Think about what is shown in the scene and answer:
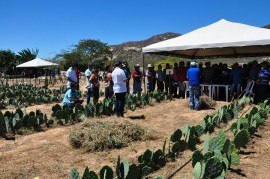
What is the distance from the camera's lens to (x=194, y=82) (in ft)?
31.4

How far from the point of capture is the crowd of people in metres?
8.11

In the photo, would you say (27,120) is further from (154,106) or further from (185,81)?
(185,81)

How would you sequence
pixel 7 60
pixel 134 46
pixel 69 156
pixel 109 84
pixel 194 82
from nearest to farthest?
pixel 69 156, pixel 194 82, pixel 109 84, pixel 7 60, pixel 134 46

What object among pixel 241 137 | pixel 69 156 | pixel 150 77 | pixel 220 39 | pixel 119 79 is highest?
pixel 220 39

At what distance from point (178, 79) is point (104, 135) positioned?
6.99m

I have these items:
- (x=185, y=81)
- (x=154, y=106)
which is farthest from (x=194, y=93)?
(x=185, y=81)

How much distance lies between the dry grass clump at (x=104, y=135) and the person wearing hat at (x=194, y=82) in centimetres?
361

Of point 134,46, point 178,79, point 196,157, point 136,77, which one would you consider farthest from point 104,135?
point 134,46

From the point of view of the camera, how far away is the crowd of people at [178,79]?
811 centimetres

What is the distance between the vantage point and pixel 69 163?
505 centimetres

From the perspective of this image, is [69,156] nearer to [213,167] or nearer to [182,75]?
[213,167]

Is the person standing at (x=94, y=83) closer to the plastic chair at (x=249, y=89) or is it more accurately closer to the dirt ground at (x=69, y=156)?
the dirt ground at (x=69, y=156)

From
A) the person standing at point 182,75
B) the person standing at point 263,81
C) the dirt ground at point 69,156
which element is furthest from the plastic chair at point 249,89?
the dirt ground at point 69,156

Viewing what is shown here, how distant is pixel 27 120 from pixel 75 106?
1314 millimetres
